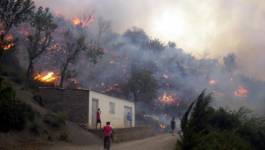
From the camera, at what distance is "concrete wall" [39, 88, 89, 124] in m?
34.4

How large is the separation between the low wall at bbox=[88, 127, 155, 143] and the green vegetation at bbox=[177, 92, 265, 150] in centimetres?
698

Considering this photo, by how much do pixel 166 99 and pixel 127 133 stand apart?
119 ft

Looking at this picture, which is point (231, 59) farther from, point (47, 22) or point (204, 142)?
point (204, 142)

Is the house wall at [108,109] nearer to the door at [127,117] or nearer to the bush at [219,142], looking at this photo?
the door at [127,117]

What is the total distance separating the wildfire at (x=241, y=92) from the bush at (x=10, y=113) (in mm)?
72590

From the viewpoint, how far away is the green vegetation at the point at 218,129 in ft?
77.1

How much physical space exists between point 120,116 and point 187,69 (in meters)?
47.2

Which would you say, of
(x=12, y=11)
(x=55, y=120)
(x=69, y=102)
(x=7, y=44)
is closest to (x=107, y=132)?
(x=55, y=120)

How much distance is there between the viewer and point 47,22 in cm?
4328

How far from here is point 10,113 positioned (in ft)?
80.1

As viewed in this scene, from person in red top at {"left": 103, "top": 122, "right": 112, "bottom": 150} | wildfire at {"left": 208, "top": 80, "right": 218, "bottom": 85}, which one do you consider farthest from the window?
wildfire at {"left": 208, "top": 80, "right": 218, "bottom": 85}

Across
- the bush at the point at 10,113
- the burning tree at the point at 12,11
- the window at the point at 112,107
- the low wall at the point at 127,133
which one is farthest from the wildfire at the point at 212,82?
the bush at the point at 10,113

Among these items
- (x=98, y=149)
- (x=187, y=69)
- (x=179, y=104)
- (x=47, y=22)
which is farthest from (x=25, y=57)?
(x=98, y=149)

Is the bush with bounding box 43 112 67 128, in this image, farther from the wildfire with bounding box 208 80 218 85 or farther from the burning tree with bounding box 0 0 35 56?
the wildfire with bounding box 208 80 218 85
